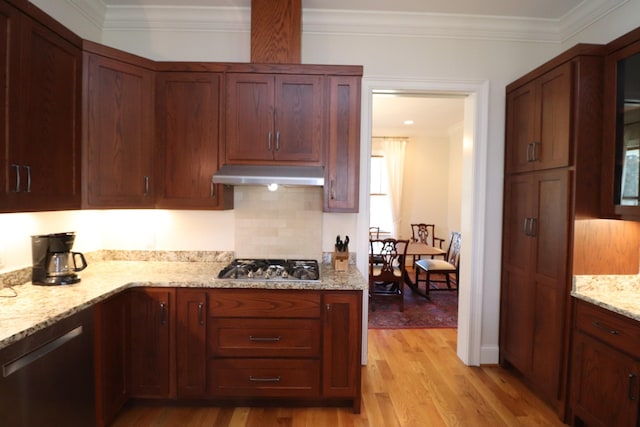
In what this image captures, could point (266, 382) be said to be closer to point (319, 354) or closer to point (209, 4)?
point (319, 354)

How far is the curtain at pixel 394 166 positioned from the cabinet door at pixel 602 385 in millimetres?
4522

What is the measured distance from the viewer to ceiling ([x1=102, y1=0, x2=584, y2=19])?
2.49 meters

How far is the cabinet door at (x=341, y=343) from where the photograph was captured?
2.09 meters

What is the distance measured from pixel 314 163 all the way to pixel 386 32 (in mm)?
1298

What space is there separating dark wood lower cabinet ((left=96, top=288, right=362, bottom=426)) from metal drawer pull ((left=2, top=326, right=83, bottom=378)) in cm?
45

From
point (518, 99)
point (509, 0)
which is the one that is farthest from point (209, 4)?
point (518, 99)

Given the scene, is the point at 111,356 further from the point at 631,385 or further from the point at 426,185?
the point at 426,185

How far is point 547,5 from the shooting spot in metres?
2.51

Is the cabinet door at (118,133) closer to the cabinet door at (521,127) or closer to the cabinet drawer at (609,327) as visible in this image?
the cabinet door at (521,127)

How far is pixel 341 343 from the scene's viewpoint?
2.11 metres

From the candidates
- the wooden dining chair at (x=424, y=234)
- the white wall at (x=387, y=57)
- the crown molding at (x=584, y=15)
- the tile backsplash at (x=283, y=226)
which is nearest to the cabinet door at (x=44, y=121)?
the white wall at (x=387, y=57)

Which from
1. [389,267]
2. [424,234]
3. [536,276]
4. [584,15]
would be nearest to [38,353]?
[536,276]

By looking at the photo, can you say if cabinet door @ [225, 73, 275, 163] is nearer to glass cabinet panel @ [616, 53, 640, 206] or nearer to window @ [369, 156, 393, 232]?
glass cabinet panel @ [616, 53, 640, 206]

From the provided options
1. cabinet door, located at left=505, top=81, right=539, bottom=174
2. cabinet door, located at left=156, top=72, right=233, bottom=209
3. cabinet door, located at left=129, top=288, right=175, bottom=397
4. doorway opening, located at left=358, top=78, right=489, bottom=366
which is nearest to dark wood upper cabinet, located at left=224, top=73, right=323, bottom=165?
cabinet door, located at left=156, top=72, right=233, bottom=209
